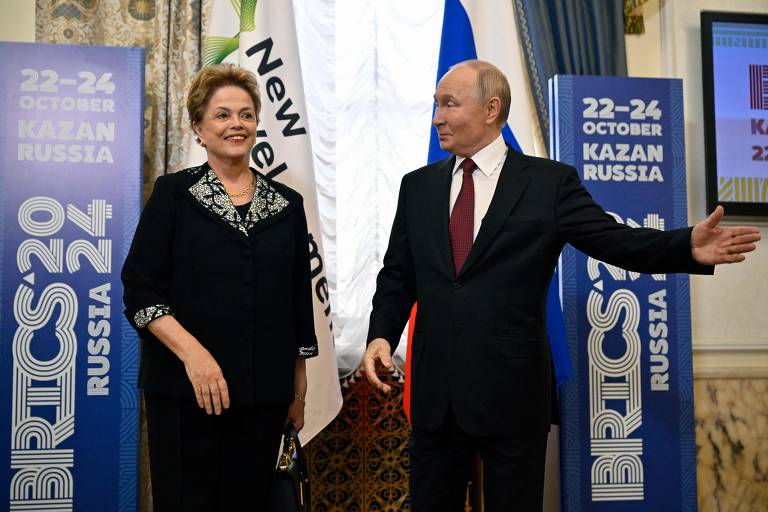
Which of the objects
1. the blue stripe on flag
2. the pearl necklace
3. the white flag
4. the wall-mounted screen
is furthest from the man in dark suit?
the wall-mounted screen

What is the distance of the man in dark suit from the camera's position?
6.06ft

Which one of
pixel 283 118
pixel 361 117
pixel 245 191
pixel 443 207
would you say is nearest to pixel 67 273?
pixel 283 118

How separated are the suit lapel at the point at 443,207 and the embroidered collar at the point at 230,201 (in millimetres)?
406

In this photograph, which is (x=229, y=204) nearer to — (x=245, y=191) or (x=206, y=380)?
(x=245, y=191)

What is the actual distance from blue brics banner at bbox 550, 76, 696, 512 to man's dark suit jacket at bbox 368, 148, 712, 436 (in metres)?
1.32

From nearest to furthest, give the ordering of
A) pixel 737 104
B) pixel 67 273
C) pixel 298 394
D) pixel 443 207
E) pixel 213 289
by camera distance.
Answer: pixel 213 289
pixel 443 207
pixel 298 394
pixel 67 273
pixel 737 104

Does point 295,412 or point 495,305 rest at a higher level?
point 495,305

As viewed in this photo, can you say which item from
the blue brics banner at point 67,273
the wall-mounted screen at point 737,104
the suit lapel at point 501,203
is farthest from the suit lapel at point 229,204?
the wall-mounted screen at point 737,104

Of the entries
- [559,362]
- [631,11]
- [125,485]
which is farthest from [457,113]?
[631,11]

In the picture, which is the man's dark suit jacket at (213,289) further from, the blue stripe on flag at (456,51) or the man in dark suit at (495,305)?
the blue stripe on flag at (456,51)

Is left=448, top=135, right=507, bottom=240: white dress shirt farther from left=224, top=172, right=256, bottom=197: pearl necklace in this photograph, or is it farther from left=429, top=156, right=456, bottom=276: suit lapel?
left=224, top=172, right=256, bottom=197: pearl necklace

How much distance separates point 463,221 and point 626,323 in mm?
1568

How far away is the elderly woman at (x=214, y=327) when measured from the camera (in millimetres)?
1843

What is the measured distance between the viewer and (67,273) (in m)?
2.90
